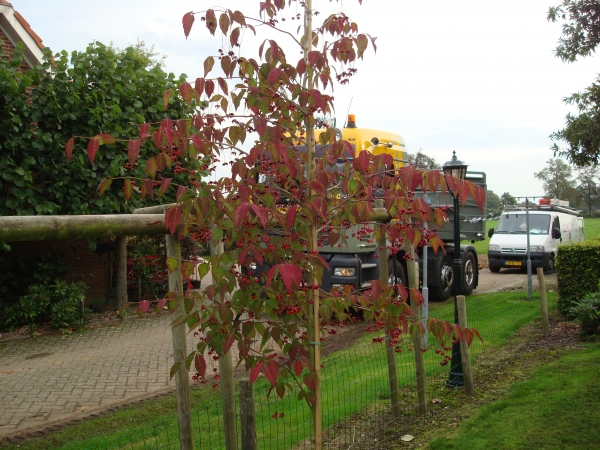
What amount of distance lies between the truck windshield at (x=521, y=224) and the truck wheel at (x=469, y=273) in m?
6.46

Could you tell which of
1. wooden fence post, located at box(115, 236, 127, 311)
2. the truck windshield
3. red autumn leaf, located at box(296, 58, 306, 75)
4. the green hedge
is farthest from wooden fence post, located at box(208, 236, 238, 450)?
the truck windshield

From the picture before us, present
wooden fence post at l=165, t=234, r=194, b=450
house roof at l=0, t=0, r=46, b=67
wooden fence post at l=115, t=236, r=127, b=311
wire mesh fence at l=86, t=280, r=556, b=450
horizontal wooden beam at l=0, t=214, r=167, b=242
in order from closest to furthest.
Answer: horizontal wooden beam at l=0, t=214, r=167, b=242
wooden fence post at l=165, t=234, r=194, b=450
wire mesh fence at l=86, t=280, r=556, b=450
wooden fence post at l=115, t=236, r=127, b=311
house roof at l=0, t=0, r=46, b=67

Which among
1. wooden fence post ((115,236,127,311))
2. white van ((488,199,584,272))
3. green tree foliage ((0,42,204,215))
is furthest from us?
white van ((488,199,584,272))

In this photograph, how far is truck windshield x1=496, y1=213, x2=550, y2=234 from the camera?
68.6ft

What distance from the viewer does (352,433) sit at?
5.32 meters

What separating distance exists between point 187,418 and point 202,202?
55.9 inches

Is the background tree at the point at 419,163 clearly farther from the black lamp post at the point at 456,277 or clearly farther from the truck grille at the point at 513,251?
the truck grille at the point at 513,251

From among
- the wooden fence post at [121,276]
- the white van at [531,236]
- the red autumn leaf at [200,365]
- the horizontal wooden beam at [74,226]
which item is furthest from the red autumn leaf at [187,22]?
the white van at [531,236]

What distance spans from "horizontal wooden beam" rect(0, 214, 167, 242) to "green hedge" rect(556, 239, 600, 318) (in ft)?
28.9

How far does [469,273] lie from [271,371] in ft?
44.1

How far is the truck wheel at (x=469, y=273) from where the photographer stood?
1502 cm

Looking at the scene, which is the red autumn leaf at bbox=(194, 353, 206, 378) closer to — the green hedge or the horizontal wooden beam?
the horizontal wooden beam

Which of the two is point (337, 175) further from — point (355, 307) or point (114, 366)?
point (114, 366)

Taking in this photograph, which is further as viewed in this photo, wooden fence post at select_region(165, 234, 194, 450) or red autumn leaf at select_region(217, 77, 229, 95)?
wooden fence post at select_region(165, 234, 194, 450)
